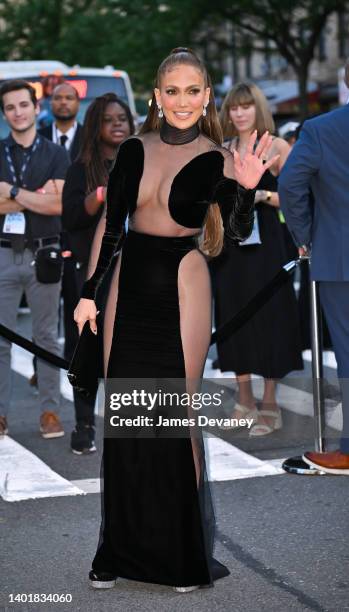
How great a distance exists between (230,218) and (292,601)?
1.48 m

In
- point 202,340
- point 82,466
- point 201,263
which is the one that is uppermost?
point 201,263

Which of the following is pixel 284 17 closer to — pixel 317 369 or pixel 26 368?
pixel 26 368

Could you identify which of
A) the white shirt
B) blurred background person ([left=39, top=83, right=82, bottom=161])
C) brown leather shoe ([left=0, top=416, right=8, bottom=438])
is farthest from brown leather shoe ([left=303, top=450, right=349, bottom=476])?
the white shirt

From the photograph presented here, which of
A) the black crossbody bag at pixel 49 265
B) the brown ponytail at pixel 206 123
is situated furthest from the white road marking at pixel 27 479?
the brown ponytail at pixel 206 123

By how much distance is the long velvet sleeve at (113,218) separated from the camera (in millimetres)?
4773

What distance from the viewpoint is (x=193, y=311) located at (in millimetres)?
4840

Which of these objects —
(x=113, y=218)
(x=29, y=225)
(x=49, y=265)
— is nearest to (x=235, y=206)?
(x=113, y=218)

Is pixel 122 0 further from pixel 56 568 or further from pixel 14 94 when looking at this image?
pixel 56 568

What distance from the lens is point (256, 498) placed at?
19.9 feet

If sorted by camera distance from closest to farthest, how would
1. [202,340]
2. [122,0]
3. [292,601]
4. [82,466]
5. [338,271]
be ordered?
[292,601], [202,340], [338,271], [82,466], [122,0]

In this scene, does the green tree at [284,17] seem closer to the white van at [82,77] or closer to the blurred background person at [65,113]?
the white van at [82,77]

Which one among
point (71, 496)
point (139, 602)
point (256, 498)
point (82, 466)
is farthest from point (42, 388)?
point (139, 602)

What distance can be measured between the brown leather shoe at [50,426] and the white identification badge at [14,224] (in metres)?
1.15

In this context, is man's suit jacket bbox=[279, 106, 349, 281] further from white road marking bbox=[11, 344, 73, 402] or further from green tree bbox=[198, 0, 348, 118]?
green tree bbox=[198, 0, 348, 118]
